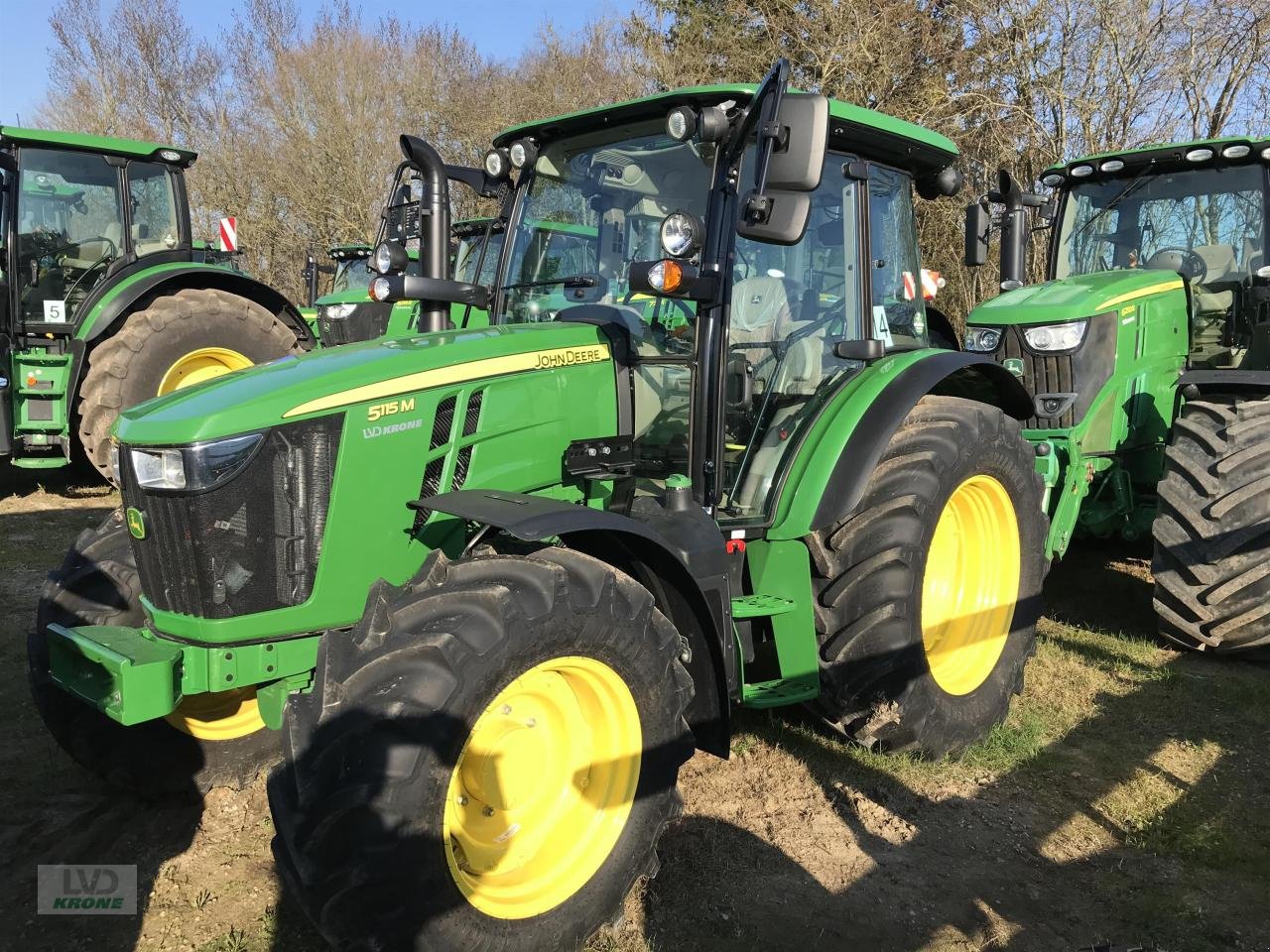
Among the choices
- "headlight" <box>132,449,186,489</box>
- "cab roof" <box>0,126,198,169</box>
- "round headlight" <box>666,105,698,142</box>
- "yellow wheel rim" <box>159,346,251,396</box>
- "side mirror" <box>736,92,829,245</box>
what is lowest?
"headlight" <box>132,449,186,489</box>

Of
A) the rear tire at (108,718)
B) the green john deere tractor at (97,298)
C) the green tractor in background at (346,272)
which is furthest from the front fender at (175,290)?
the rear tire at (108,718)

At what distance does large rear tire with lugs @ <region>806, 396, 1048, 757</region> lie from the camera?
11.2ft

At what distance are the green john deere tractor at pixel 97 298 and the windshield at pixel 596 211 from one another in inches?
200

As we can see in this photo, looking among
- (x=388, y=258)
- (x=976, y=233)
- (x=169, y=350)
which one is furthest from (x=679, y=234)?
(x=169, y=350)

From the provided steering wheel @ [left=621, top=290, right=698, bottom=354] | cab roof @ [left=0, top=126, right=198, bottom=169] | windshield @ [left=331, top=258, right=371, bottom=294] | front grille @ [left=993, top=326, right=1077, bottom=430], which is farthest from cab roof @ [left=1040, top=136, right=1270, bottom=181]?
windshield @ [left=331, top=258, right=371, bottom=294]

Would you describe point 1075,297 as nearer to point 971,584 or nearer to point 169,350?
point 971,584

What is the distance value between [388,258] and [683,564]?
5.16 feet

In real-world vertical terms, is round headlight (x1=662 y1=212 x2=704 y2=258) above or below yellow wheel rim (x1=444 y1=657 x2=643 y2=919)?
above

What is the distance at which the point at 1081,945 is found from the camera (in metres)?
2.72

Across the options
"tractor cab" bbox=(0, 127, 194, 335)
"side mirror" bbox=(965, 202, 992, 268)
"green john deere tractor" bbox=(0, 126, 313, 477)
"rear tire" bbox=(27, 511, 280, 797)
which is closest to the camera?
"rear tire" bbox=(27, 511, 280, 797)

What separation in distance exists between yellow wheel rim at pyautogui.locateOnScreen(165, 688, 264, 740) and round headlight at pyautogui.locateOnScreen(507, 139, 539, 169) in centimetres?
209

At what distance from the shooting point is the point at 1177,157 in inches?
227

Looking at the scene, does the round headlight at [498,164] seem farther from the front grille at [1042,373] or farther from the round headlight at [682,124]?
the front grille at [1042,373]

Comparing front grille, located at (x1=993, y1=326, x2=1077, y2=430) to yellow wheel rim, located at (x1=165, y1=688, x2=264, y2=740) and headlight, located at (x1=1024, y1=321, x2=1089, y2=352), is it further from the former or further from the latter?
yellow wheel rim, located at (x1=165, y1=688, x2=264, y2=740)
